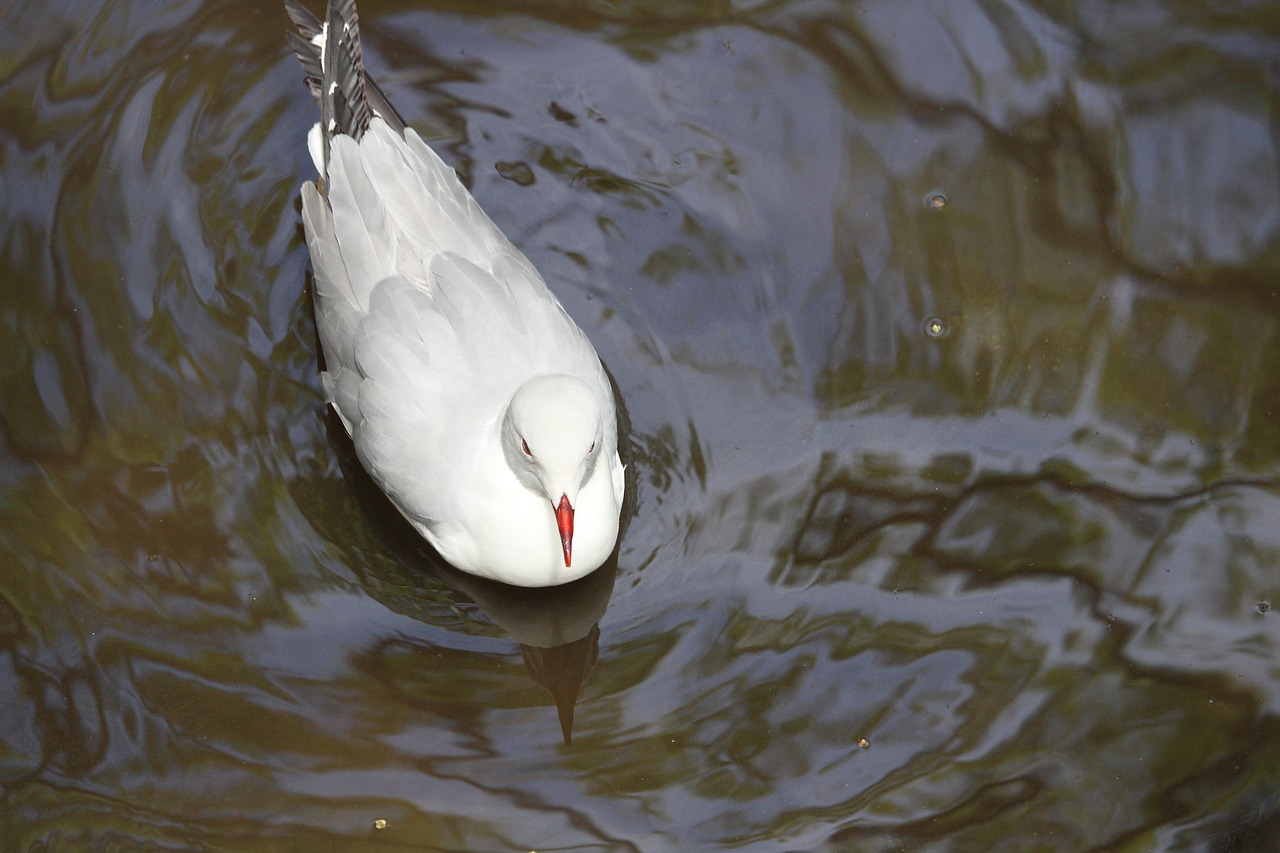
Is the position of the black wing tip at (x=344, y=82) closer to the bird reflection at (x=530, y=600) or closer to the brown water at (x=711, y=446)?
the brown water at (x=711, y=446)

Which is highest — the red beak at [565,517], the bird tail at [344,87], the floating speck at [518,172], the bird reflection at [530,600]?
the bird tail at [344,87]

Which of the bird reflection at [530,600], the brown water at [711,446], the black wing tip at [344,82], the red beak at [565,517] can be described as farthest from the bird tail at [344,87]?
the red beak at [565,517]

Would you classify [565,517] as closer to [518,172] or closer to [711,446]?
[711,446]

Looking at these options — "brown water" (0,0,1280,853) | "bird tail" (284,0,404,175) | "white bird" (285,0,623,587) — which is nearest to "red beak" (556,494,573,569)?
"white bird" (285,0,623,587)

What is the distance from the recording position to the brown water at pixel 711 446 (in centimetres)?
290

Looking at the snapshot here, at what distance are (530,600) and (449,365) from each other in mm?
643

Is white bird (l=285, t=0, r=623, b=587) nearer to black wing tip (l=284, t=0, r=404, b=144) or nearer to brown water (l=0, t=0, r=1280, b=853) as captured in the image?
black wing tip (l=284, t=0, r=404, b=144)

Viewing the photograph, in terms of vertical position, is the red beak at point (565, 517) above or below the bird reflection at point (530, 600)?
above

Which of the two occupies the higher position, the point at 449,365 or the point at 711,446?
the point at 449,365

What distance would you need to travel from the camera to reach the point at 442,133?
12.5 ft

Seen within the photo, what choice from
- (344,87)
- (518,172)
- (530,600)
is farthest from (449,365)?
(518,172)

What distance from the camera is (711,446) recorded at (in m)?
3.33

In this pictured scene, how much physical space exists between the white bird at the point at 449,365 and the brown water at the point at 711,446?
0.23 meters

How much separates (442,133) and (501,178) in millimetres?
236
